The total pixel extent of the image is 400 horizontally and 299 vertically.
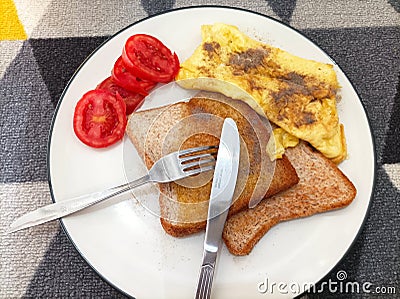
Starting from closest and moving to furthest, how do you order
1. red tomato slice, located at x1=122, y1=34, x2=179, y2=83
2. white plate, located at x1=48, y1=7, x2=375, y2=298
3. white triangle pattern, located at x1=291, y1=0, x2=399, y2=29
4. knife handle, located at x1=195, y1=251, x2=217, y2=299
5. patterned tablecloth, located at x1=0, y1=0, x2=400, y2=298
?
knife handle, located at x1=195, y1=251, x2=217, y2=299, white plate, located at x1=48, y1=7, x2=375, y2=298, patterned tablecloth, located at x1=0, y1=0, x2=400, y2=298, red tomato slice, located at x1=122, y1=34, x2=179, y2=83, white triangle pattern, located at x1=291, y1=0, x2=399, y2=29

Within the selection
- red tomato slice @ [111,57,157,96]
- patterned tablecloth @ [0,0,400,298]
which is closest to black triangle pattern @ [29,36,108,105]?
patterned tablecloth @ [0,0,400,298]

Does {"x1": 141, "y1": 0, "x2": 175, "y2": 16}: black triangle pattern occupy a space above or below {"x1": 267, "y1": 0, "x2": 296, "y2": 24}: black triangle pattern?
below

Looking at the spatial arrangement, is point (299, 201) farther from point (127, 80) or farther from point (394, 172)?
point (127, 80)

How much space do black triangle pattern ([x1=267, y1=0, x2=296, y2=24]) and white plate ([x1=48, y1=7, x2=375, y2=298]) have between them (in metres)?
0.61

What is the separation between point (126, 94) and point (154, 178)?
0.52m

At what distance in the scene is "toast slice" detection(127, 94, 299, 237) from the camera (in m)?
2.38

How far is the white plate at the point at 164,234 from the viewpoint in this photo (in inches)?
90.8

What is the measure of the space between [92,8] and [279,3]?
1.15 metres

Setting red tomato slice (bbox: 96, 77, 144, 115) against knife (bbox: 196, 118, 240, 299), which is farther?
red tomato slice (bbox: 96, 77, 144, 115)

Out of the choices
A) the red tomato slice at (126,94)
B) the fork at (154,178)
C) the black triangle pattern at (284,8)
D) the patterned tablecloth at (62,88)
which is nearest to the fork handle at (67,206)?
the fork at (154,178)

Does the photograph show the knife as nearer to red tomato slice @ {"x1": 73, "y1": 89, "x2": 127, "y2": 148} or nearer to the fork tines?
the fork tines

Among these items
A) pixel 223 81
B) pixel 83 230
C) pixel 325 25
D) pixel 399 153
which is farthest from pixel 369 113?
pixel 83 230

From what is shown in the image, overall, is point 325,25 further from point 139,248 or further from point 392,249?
point 139,248

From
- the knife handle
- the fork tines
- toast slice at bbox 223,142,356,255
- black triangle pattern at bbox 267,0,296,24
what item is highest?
black triangle pattern at bbox 267,0,296,24
